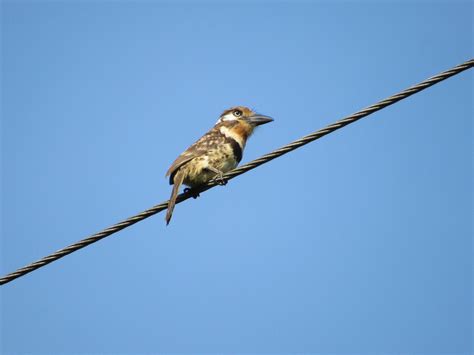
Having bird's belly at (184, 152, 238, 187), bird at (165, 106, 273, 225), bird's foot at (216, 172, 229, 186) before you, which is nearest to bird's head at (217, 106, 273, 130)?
bird at (165, 106, 273, 225)

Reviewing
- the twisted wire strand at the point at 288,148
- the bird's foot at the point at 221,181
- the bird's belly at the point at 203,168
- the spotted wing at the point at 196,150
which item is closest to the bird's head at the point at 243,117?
the spotted wing at the point at 196,150

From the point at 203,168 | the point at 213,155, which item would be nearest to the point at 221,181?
the point at 203,168

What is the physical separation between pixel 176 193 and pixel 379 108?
2.41m

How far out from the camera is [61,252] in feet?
15.6

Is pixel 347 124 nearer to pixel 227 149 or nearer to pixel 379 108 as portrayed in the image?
pixel 379 108

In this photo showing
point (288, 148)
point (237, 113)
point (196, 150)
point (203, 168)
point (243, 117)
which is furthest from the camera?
point (237, 113)

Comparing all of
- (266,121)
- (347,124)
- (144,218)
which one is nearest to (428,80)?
(347,124)

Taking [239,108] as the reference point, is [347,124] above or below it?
below

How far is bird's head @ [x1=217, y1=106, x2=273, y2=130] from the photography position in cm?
741

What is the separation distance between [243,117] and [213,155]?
1122 millimetres

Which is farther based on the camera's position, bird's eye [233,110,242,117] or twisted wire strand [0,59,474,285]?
bird's eye [233,110,242,117]

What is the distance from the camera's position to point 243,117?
25.0ft

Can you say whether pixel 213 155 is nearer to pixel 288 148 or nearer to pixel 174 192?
pixel 174 192

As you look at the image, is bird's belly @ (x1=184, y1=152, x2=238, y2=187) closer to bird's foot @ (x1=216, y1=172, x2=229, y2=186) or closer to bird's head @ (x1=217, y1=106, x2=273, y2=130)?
bird's foot @ (x1=216, y1=172, x2=229, y2=186)
